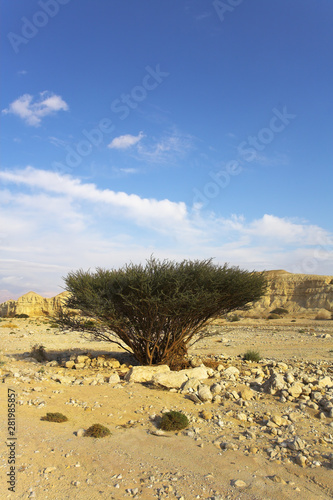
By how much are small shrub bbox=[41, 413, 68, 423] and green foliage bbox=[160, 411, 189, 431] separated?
2.30m

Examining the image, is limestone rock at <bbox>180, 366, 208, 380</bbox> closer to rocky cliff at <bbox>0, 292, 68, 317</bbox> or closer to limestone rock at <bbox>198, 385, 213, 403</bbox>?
limestone rock at <bbox>198, 385, 213, 403</bbox>

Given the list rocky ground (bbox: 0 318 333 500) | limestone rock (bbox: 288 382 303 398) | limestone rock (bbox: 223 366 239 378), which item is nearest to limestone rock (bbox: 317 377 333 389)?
rocky ground (bbox: 0 318 333 500)

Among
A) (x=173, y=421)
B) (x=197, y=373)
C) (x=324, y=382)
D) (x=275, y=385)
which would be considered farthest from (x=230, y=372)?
→ (x=173, y=421)

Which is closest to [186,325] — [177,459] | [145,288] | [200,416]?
[145,288]

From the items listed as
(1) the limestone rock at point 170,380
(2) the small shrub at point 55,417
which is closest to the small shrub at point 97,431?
(2) the small shrub at point 55,417

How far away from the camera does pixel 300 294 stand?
67438mm

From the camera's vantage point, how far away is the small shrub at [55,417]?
780cm

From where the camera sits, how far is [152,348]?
525 inches

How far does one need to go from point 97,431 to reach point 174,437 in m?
1.57

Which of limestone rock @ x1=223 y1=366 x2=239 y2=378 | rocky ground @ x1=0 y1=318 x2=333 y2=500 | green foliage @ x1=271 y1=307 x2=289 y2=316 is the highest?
limestone rock @ x1=223 y1=366 x2=239 y2=378

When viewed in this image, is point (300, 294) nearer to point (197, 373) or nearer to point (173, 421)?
point (197, 373)

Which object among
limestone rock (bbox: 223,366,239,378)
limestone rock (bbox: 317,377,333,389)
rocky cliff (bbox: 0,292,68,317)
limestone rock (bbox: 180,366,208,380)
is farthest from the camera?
rocky cliff (bbox: 0,292,68,317)

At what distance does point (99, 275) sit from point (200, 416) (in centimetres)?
726

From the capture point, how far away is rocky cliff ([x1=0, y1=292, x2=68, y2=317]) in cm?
6506
